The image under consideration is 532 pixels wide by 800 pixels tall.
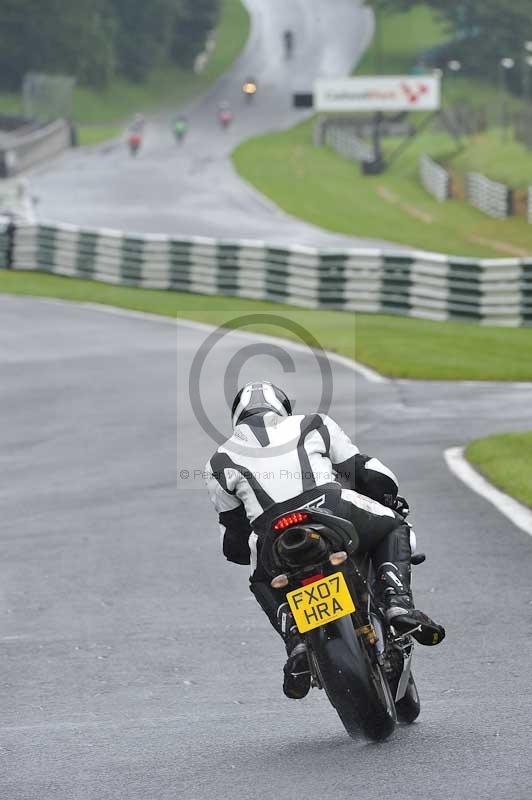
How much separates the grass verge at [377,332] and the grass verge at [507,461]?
510 cm

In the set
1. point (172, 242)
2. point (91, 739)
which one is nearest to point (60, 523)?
point (91, 739)

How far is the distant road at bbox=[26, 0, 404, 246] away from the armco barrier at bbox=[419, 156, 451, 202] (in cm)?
796

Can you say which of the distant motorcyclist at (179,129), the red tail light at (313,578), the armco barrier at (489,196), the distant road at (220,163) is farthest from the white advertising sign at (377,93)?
the red tail light at (313,578)

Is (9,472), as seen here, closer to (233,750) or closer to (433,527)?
(433,527)

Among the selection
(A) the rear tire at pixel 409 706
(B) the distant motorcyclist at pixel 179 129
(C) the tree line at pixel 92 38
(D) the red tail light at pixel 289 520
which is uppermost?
(D) the red tail light at pixel 289 520

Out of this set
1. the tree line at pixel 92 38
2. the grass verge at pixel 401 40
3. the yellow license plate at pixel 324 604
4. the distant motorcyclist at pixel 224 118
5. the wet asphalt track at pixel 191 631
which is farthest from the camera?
the grass verge at pixel 401 40

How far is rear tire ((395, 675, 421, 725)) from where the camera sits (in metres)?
6.75

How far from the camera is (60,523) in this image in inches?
→ 470

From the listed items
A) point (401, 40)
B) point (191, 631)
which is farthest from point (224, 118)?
point (191, 631)

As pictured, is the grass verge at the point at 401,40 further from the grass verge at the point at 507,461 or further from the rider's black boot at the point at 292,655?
the rider's black boot at the point at 292,655

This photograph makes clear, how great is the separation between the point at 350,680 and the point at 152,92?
11645cm

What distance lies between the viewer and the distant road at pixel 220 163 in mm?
52781

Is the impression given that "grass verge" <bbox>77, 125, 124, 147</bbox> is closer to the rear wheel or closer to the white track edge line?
the white track edge line

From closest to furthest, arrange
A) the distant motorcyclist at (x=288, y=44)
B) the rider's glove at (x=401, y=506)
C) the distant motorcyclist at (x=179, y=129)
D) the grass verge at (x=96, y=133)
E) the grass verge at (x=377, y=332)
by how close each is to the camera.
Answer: the rider's glove at (x=401, y=506)
the grass verge at (x=377, y=332)
the distant motorcyclist at (x=179, y=129)
the grass verge at (x=96, y=133)
the distant motorcyclist at (x=288, y=44)
